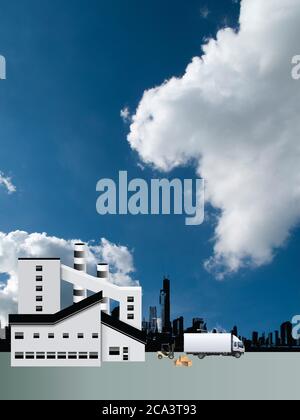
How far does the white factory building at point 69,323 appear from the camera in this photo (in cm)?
5959

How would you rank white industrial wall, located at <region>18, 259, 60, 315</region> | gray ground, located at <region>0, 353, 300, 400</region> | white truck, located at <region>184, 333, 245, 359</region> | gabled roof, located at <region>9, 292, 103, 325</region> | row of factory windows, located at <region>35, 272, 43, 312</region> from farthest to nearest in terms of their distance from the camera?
white truck, located at <region>184, 333, 245, 359</region> < row of factory windows, located at <region>35, 272, 43, 312</region> < white industrial wall, located at <region>18, 259, 60, 315</region> < gabled roof, located at <region>9, 292, 103, 325</region> < gray ground, located at <region>0, 353, 300, 400</region>

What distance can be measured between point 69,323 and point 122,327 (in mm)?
5811

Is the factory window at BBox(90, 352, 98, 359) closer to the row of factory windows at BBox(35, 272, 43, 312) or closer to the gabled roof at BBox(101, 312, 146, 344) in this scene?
the gabled roof at BBox(101, 312, 146, 344)

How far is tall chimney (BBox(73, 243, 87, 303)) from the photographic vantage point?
70125 mm

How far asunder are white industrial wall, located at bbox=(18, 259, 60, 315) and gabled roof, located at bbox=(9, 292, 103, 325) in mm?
1150

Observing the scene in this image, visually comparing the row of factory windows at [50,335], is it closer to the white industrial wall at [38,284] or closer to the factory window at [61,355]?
the factory window at [61,355]

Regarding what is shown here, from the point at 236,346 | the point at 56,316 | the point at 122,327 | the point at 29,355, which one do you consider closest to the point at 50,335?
the point at 56,316

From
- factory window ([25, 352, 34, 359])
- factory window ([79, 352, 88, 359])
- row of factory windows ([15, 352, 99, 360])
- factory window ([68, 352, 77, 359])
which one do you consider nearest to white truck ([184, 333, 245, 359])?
factory window ([79, 352, 88, 359])

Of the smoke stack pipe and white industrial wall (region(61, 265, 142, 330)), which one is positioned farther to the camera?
the smoke stack pipe

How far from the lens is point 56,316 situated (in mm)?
60031

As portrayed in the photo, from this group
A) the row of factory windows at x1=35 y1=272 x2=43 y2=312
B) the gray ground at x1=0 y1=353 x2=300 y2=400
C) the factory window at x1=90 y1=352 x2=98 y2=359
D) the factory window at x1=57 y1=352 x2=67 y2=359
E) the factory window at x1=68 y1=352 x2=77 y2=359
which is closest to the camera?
the gray ground at x1=0 y1=353 x2=300 y2=400

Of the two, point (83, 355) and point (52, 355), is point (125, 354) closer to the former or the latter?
point (83, 355)

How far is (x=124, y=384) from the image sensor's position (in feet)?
171
